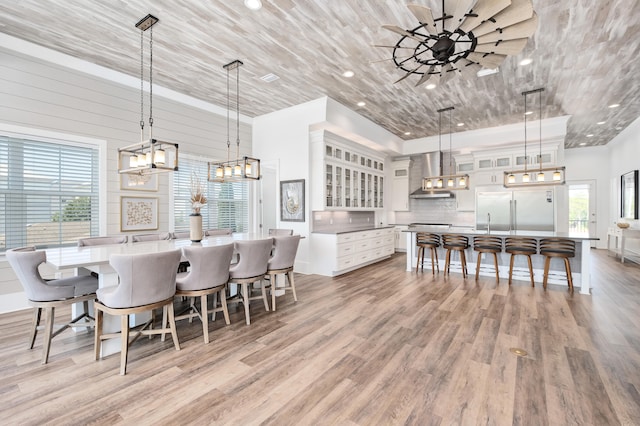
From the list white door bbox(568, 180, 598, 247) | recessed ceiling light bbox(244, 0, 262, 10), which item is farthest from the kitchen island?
white door bbox(568, 180, 598, 247)

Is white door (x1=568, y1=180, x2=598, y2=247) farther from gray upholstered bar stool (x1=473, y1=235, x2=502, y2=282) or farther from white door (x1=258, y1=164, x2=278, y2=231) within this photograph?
white door (x1=258, y1=164, x2=278, y2=231)

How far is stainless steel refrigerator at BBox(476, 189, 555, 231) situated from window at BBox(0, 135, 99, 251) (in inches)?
296

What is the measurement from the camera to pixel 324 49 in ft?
12.3

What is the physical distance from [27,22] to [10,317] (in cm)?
340

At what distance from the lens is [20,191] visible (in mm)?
3793

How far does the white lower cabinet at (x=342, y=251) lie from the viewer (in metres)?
5.67

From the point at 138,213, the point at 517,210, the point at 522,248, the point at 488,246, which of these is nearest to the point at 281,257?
the point at 138,213

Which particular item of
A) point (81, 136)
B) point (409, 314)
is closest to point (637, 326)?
point (409, 314)

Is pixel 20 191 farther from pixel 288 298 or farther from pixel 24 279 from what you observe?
pixel 288 298

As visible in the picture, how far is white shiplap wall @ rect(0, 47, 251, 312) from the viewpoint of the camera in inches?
145

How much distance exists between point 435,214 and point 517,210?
205 cm

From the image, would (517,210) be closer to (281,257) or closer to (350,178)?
(350,178)

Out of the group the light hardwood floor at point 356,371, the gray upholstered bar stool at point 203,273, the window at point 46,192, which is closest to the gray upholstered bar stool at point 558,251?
the light hardwood floor at point 356,371

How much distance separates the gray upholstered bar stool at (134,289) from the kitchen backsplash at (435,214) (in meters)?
7.45
